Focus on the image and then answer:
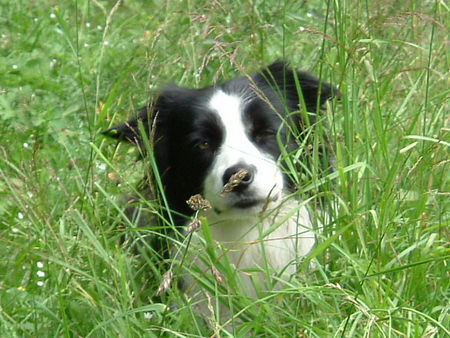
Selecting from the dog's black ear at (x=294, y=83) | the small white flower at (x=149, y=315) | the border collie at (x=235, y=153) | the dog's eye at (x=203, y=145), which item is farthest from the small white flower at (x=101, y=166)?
the small white flower at (x=149, y=315)

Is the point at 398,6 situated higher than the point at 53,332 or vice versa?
the point at 398,6

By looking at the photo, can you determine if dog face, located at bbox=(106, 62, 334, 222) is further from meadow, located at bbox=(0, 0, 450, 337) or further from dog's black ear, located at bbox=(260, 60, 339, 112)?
meadow, located at bbox=(0, 0, 450, 337)

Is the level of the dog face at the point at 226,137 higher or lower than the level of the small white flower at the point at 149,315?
higher

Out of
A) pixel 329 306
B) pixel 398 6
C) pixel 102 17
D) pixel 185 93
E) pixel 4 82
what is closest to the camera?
pixel 329 306

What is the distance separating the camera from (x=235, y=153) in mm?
3766

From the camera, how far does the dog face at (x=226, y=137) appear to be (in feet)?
12.1

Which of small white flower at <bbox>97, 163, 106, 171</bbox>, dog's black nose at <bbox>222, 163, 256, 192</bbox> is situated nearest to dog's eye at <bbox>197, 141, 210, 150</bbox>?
dog's black nose at <bbox>222, 163, 256, 192</bbox>

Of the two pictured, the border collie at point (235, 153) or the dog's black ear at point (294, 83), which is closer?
the border collie at point (235, 153)

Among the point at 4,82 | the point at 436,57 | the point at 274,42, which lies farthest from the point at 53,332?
the point at 274,42

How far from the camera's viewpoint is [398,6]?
362 centimetres

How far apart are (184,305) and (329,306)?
0.46 m

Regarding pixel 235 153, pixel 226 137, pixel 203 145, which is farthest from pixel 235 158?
pixel 203 145

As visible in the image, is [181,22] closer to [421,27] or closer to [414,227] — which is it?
[421,27]

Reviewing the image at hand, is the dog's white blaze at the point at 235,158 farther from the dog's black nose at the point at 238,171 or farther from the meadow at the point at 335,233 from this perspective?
the meadow at the point at 335,233
